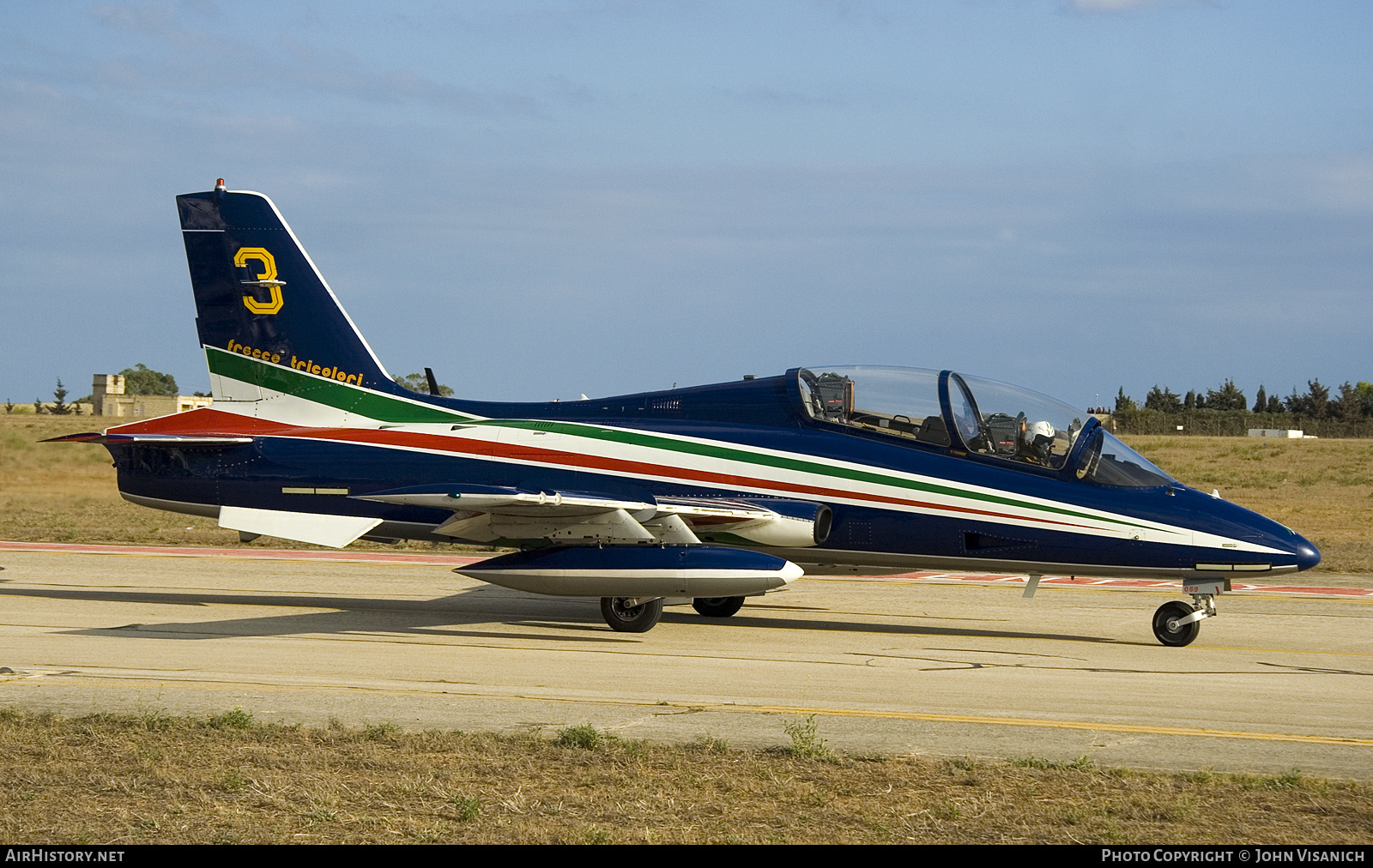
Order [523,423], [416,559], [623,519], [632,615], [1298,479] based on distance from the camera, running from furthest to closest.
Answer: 1. [1298,479]
2. [416,559]
3. [523,423]
4. [632,615]
5. [623,519]

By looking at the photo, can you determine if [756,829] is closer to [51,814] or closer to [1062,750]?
[1062,750]

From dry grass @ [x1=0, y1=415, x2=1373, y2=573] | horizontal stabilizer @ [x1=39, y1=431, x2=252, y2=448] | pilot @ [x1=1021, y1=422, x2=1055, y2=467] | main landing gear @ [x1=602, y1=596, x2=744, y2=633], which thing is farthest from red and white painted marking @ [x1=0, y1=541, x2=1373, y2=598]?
main landing gear @ [x1=602, y1=596, x2=744, y2=633]

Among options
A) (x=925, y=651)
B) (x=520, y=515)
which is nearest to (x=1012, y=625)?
A: (x=925, y=651)

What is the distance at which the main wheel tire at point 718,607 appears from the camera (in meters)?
15.4

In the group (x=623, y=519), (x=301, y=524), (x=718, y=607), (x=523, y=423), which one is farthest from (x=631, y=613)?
(x=301, y=524)

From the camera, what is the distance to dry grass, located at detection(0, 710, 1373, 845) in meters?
6.23

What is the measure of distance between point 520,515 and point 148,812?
7.34m

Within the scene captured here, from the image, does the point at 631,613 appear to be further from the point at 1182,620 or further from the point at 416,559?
the point at 416,559

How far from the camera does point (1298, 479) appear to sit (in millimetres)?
49312

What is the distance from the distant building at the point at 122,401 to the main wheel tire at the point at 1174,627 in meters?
56.4

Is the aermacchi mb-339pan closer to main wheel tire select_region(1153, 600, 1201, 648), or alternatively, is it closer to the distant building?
main wheel tire select_region(1153, 600, 1201, 648)

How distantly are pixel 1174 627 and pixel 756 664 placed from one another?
4.63 metres

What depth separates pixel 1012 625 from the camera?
1495 cm

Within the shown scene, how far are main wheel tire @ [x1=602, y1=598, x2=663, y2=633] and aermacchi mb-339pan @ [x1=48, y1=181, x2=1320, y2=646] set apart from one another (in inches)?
0.9
